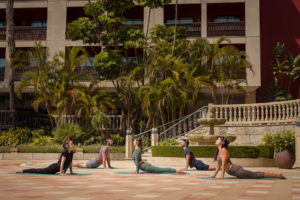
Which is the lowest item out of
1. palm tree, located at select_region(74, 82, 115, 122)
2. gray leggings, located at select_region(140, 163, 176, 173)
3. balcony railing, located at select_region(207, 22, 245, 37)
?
gray leggings, located at select_region(140, 163, 176, 173)

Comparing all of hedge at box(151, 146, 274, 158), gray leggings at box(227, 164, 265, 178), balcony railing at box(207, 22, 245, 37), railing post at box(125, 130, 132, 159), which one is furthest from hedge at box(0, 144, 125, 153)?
balcony railing at box(207, 22, 245, 37)

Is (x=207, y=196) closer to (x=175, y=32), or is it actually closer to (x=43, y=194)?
(x=43, y=194)

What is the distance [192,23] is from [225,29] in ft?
7.73

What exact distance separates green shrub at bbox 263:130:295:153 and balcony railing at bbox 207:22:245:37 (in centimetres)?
1167

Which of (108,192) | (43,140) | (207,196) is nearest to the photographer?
(207,196)

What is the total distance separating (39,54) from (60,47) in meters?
3.31

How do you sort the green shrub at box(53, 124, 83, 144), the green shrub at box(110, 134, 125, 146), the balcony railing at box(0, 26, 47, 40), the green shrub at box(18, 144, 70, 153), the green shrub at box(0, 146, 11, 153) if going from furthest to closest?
the balcony railing at box(0, 26, 47, 40) → the green shrub at box(110, 134, 125, 146) → the green shrub at box(53, 124, 83, 144) → the green shrub at box(0, 146, 11, 153) → the green shrub at box(18, 144, 70, 153)

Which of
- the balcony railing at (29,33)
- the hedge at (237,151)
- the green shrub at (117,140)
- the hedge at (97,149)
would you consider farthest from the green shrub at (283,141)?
the balcony railing at (29,33)

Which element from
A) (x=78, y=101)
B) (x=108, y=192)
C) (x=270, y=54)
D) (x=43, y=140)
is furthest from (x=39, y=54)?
(x=108, y=192)

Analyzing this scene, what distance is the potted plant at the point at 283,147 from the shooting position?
1498cm

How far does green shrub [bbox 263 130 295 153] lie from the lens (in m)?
16.5

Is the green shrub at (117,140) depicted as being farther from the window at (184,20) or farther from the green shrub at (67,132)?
the window at (184,20)

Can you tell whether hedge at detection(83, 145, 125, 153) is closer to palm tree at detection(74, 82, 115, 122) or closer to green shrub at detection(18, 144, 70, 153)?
green shrub at detection(18, 144, 70, 153)

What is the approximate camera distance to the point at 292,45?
1121 inches
